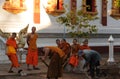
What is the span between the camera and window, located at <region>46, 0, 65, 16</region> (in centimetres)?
2430

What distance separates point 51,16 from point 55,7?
1.89 feet

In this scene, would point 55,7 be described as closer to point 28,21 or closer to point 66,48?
point 28,21

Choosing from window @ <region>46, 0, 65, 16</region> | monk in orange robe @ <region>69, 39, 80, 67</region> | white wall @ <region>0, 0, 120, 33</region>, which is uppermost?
window @ <region>46, 0, 65, 16</region>

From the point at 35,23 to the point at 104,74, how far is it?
27.9ft

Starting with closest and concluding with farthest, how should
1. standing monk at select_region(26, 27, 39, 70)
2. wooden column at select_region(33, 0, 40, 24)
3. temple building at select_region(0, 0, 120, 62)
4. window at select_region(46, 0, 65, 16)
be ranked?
standing monk at select_region(26, 27, 39, 70), temple building at select_region(0, 0, 120, 62), wooden column at select_region(33, 0, 40, 24), window at select_region(46, 0, 65, 16)

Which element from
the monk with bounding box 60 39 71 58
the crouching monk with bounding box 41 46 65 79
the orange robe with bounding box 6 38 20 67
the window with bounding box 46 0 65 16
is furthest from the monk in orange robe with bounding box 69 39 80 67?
the window with bounding box 46 0 65 16

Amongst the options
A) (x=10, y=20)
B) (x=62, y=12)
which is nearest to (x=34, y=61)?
(x=10, y=20)

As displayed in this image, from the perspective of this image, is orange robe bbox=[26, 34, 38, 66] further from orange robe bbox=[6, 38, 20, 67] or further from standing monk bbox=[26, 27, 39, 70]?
orange robe bbox=[6, 38, 20, 67]

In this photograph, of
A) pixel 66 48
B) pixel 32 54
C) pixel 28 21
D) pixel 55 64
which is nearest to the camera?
pixel 55 64

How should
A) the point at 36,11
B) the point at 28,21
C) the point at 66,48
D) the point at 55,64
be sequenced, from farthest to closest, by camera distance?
1. the point at 36,11
2. the point at 28,21
3. the point at 66,48
4. the point at 55,64

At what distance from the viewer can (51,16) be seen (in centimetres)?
2447

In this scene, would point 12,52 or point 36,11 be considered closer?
point 12,52

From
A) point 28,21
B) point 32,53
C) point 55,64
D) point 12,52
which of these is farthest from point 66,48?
point 28,21

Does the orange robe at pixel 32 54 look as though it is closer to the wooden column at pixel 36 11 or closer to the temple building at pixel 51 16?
the temple building at pixel 51 16
